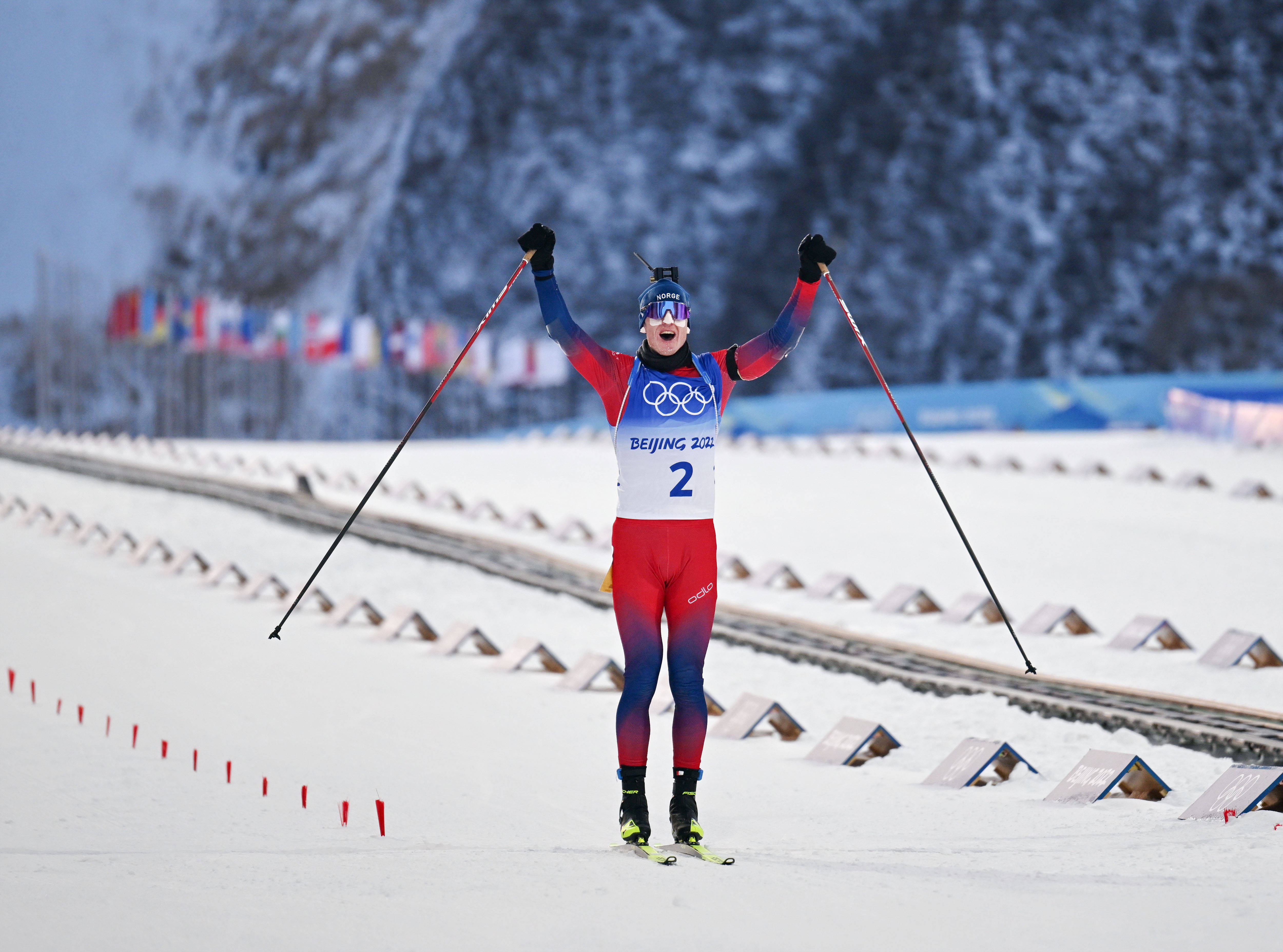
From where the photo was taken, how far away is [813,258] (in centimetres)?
608

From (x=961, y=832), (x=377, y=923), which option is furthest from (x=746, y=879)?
(x=961, y=832)

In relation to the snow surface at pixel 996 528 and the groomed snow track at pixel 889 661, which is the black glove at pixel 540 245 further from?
the snow surface at pixel 996 528

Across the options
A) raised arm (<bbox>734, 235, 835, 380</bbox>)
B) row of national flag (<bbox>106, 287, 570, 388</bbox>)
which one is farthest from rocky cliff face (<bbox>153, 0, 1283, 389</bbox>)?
raised arm (<bbox>734, 235, 835, 380</bbox>)

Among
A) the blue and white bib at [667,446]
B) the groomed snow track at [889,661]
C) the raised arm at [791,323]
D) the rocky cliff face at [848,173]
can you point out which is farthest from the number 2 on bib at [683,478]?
the rocky cliff face at [848,173]

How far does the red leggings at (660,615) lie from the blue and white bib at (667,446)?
3.2 inches

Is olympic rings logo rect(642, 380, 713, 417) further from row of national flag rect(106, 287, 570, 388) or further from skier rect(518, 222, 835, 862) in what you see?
row of national flag rect(106, 287, 570, 388)

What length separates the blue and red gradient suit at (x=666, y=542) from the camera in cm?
590

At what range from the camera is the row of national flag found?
45.8 meters

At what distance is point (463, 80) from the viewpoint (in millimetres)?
64625

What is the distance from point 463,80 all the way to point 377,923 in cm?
6307

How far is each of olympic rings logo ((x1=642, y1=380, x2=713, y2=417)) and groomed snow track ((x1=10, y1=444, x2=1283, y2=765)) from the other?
414 centimetres

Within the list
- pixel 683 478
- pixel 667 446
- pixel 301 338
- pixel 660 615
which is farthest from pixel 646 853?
pixel 301 338

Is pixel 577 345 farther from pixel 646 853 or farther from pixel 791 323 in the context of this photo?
pixel 646 853

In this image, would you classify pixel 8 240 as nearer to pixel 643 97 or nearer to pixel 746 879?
pixel 643 97
